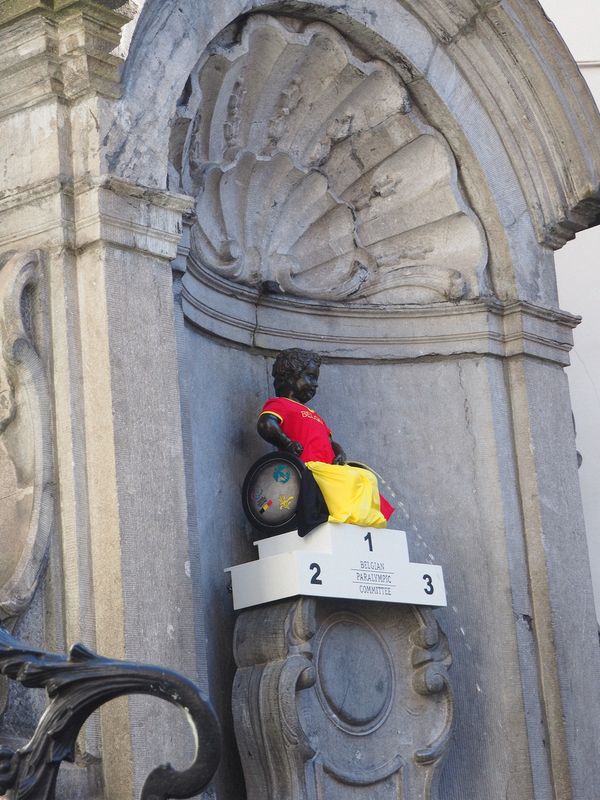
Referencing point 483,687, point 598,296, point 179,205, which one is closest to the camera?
point 179,205

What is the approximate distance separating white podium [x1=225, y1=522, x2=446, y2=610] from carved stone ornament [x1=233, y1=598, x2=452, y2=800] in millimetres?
79

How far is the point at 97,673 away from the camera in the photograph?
3.57 m

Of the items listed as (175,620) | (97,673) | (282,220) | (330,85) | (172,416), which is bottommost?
(97,673)

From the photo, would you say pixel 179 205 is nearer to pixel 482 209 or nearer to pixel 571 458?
pixel 482 209

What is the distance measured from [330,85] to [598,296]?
2.70m

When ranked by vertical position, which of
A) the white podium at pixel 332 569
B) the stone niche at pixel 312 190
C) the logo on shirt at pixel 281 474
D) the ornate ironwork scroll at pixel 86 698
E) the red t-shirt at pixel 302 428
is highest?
the stone niche at pixel 312 190

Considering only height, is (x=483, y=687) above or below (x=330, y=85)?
below

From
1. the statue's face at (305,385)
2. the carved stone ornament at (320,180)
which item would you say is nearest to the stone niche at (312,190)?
the carved stone ornament at (320,180)

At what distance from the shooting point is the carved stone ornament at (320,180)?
6.78 meters

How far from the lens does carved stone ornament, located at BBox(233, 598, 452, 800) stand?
5840 mm

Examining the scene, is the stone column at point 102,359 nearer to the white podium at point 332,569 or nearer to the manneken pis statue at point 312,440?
the white podium at point 332,569

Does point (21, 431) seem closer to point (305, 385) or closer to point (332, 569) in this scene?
point (332, 569)

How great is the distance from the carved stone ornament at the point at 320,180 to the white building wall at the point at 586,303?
6.19ft

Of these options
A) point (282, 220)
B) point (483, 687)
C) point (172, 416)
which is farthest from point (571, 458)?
point (172, 416)
